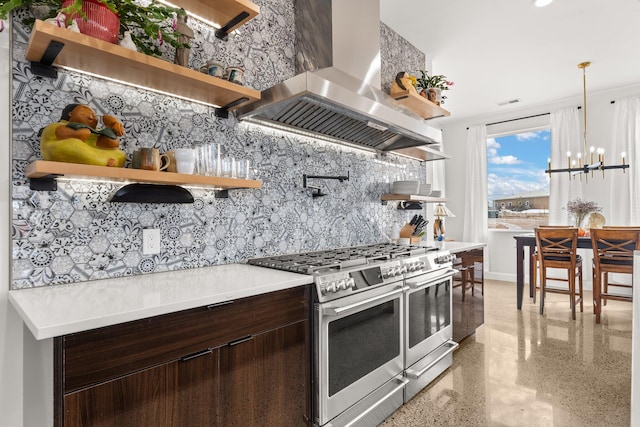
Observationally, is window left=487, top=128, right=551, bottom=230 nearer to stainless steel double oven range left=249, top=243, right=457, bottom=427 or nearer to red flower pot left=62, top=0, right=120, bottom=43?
stainless steel double oven range left=249, top=243, right=457, bottom=427

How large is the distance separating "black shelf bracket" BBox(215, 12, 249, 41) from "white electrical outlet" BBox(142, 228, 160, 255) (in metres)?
1.15

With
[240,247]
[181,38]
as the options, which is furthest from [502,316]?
[181,38]

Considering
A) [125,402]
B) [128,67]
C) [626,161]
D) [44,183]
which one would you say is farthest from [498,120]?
[125,402]

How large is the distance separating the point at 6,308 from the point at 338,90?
1.72 meters

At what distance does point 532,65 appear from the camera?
13.3ft

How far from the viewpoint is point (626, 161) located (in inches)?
184

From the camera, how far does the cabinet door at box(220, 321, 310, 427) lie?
127 cm

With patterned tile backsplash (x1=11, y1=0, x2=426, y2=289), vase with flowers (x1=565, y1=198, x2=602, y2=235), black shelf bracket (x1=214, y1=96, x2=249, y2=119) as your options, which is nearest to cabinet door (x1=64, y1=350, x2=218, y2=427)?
patterned tile backsplash (x1=11, y1=0, x2=426, y2=289)

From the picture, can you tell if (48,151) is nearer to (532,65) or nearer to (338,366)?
(338,366)

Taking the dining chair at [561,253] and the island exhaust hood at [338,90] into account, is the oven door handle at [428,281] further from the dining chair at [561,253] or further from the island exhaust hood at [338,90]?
the dining chair at [561,253]

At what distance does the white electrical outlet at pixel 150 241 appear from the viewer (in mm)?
1621

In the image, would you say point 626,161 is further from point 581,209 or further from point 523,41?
point 523,41

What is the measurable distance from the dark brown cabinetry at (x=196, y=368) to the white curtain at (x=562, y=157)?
524 centimetres

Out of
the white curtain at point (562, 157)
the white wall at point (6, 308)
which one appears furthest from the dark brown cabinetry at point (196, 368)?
the white curtain at point (562, 157)
